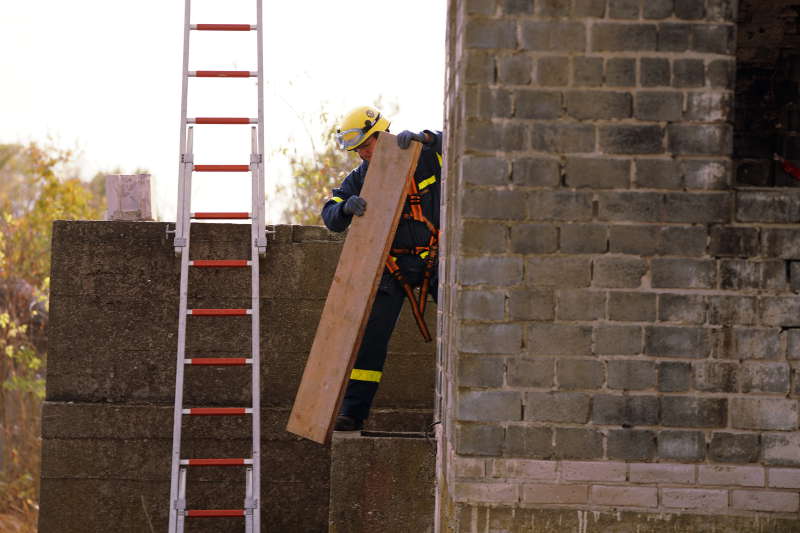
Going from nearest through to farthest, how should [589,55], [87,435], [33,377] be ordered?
[589,55] < [87,435] < [33,377]

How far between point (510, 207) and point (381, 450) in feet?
6.67

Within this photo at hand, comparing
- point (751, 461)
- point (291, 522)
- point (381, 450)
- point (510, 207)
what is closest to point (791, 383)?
point (751, 461)

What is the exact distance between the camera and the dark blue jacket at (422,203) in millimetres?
6414

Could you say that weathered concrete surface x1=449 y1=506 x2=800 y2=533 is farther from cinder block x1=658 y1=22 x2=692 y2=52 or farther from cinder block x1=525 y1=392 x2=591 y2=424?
cinder block x1=658 y1=22 x2=692 y2=52

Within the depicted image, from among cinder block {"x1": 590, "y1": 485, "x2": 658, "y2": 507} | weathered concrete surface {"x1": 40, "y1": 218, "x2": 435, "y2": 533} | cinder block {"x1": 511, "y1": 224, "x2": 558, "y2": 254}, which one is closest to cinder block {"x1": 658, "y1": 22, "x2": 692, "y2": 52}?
cinder block {"x1": 511, "y1": 224, "x2": 558, "y2": 254}

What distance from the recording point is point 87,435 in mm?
7379

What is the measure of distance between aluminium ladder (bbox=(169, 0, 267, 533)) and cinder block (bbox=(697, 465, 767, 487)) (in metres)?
3.23

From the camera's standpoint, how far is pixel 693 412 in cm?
457

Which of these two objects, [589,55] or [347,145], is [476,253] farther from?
[347,145]

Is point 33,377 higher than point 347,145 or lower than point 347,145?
lower

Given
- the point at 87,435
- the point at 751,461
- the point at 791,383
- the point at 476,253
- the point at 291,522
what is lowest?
the point at 291,522

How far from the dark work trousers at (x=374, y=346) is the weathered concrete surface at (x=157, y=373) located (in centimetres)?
80

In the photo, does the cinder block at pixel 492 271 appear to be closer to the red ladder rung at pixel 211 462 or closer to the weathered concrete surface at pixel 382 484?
the weathered concrete surface at pixel 382 484

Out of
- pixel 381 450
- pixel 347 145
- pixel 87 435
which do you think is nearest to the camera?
pixel 381 450
